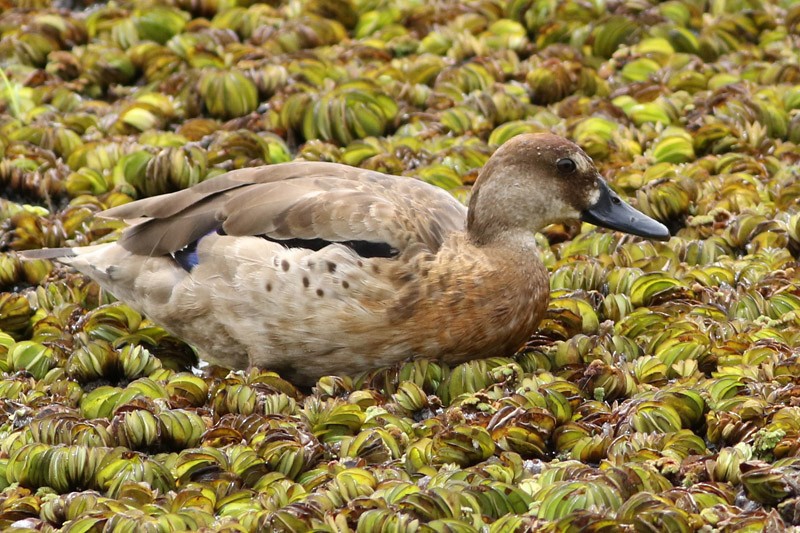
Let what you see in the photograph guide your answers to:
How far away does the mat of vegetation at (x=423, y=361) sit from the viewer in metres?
4.66

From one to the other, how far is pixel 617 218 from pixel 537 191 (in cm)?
41

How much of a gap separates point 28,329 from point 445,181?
234 centimetres

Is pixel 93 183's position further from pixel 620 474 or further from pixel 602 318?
pixel 620 474

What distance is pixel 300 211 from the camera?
5977 mm

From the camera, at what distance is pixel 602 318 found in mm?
6164

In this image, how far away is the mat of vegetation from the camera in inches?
183

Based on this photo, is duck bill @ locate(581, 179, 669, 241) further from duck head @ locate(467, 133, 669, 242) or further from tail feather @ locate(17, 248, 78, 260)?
tail feather @ locate(17, 248, 78, 260)

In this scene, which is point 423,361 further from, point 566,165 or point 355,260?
point 566,165

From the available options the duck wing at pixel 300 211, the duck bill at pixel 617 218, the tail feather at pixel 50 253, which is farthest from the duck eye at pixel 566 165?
the tail feather at pixel 50 253

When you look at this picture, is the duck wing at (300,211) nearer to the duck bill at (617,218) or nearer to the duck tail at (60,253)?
the duck tail at (60,253)

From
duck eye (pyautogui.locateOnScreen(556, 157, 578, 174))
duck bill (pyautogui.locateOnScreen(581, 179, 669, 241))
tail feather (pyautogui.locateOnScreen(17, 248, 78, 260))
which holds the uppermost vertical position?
duck eye (pyautogui.locateOnScreen(556, 157, 578, 174))

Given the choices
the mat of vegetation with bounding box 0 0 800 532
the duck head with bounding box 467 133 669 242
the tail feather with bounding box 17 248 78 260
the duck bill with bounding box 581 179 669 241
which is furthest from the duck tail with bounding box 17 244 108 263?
the duck bill with bounding box 581 179 669 241

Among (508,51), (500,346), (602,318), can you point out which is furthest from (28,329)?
(508,51)

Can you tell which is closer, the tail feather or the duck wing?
the duck wing
